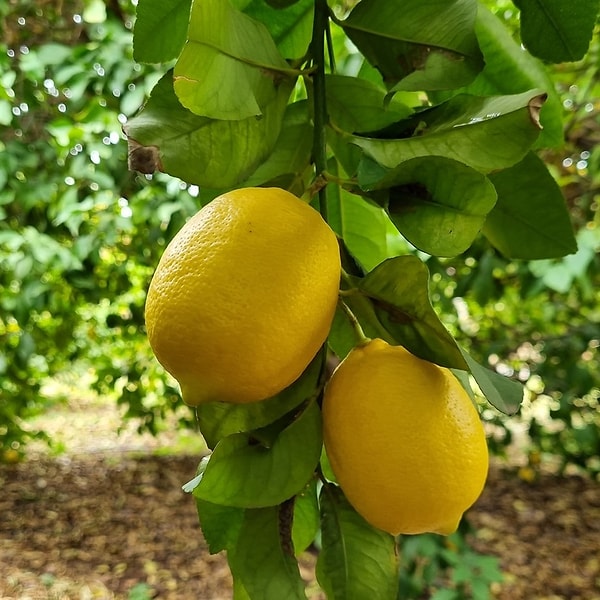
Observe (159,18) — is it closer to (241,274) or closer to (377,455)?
(241,274)

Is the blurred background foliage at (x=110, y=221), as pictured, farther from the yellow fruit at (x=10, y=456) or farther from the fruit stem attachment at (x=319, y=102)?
the fruit stem attachment at (x=319, y=102)

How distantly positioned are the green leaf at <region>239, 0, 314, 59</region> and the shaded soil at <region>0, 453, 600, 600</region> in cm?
218

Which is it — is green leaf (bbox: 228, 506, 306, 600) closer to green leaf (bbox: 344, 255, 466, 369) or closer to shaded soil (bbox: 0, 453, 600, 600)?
green leaf (bbox: 344, 255, 466, 369)

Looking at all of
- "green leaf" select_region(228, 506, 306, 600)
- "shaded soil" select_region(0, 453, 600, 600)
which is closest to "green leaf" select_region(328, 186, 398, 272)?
"green leaf" select_region(228, 506, 306, 600)


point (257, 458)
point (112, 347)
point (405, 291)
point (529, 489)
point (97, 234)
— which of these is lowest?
point (529, 489)

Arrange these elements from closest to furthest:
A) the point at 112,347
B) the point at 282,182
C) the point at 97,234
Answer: the point at 282,182 < the point at 97,234 < the point at 112,347

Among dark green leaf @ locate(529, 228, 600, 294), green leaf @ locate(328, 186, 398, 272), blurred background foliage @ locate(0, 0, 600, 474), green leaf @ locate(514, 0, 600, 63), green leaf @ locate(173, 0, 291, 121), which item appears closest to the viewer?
green leaf @ locate(173, 0, 291, 121)

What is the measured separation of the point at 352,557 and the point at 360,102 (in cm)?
35

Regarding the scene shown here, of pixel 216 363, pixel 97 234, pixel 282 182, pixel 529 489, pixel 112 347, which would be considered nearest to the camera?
pixel 216 363

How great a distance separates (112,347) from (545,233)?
2924 mm

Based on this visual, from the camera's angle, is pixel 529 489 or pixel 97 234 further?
pixel 529 489

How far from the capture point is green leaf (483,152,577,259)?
53 centimetres

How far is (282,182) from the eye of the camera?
50 cm

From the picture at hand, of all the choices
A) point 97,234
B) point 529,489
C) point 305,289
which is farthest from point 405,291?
point 529,489
